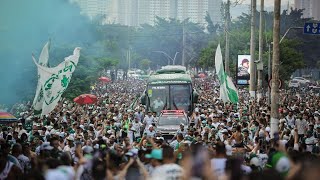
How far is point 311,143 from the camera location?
1798 cm

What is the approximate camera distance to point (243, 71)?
44188 mm

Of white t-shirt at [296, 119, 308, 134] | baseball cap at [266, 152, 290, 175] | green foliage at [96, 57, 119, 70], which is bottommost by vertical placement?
white t-shirt at [296, 119, 308, 134]

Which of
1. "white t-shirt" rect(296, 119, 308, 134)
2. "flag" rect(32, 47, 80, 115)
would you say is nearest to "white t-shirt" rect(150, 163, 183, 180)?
"flag" rect(32, 47, 80, 115)

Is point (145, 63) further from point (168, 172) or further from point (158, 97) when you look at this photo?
point (168, 172)

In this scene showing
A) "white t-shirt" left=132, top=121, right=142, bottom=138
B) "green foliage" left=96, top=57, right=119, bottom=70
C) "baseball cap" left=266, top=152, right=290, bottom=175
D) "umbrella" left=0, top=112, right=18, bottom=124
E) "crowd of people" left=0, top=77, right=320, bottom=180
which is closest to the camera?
"crowd of people" left=0, top=77, right=320, bottom=180

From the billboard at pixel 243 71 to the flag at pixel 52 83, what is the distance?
22272 mm

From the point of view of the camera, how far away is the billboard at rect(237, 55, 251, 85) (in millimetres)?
43688

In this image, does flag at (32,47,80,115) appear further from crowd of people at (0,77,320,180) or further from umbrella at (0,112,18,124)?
umbrella at (0,112,18,124)

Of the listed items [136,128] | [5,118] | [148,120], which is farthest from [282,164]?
[148,120]

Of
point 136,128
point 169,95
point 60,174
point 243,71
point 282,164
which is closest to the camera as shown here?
point 60,174

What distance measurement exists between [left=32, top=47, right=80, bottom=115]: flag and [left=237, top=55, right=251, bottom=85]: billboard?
22272 mm

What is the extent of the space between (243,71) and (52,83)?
78.0 feet

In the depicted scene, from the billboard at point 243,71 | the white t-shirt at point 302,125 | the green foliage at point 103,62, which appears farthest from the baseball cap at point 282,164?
the billboard at point 243,71

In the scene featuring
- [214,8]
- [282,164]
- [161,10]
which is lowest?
[282,164]
